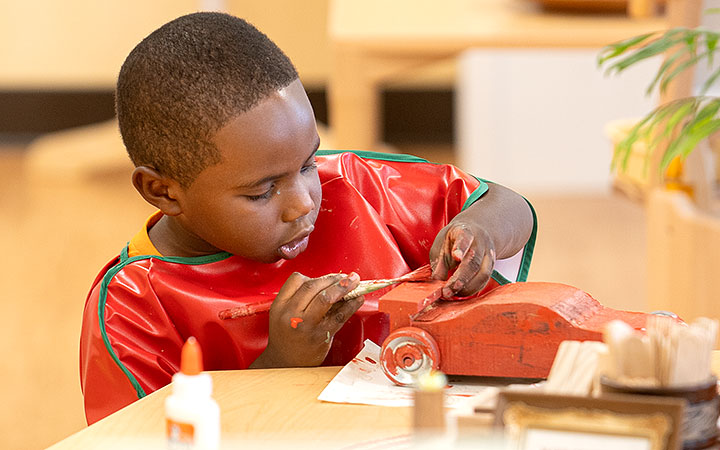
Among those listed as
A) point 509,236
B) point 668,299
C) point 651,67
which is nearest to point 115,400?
point 509,236

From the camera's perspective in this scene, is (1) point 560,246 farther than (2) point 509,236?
Yes

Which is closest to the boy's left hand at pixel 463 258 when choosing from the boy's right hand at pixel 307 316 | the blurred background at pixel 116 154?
the boy's right hand at pixel 307 316

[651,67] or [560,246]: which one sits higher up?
[651,67]

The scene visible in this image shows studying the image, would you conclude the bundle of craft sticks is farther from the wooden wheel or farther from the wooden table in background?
the wooden table in background

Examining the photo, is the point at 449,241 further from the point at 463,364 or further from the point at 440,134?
the point at 440,134

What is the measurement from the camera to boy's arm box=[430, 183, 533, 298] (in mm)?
1094

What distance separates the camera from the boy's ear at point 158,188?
1171 mm

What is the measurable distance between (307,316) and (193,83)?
11.1 inches

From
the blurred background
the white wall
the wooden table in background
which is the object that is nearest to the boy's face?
the blurred background

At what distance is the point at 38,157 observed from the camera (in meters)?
5.48

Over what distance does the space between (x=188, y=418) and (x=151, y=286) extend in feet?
1.42

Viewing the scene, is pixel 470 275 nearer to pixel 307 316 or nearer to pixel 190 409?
pixel 307 316

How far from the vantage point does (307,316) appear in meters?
1.06

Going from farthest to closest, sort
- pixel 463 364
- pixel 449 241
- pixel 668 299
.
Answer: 1. pixel 668 299
2. pixel 449 241
3. pixel 463 364
